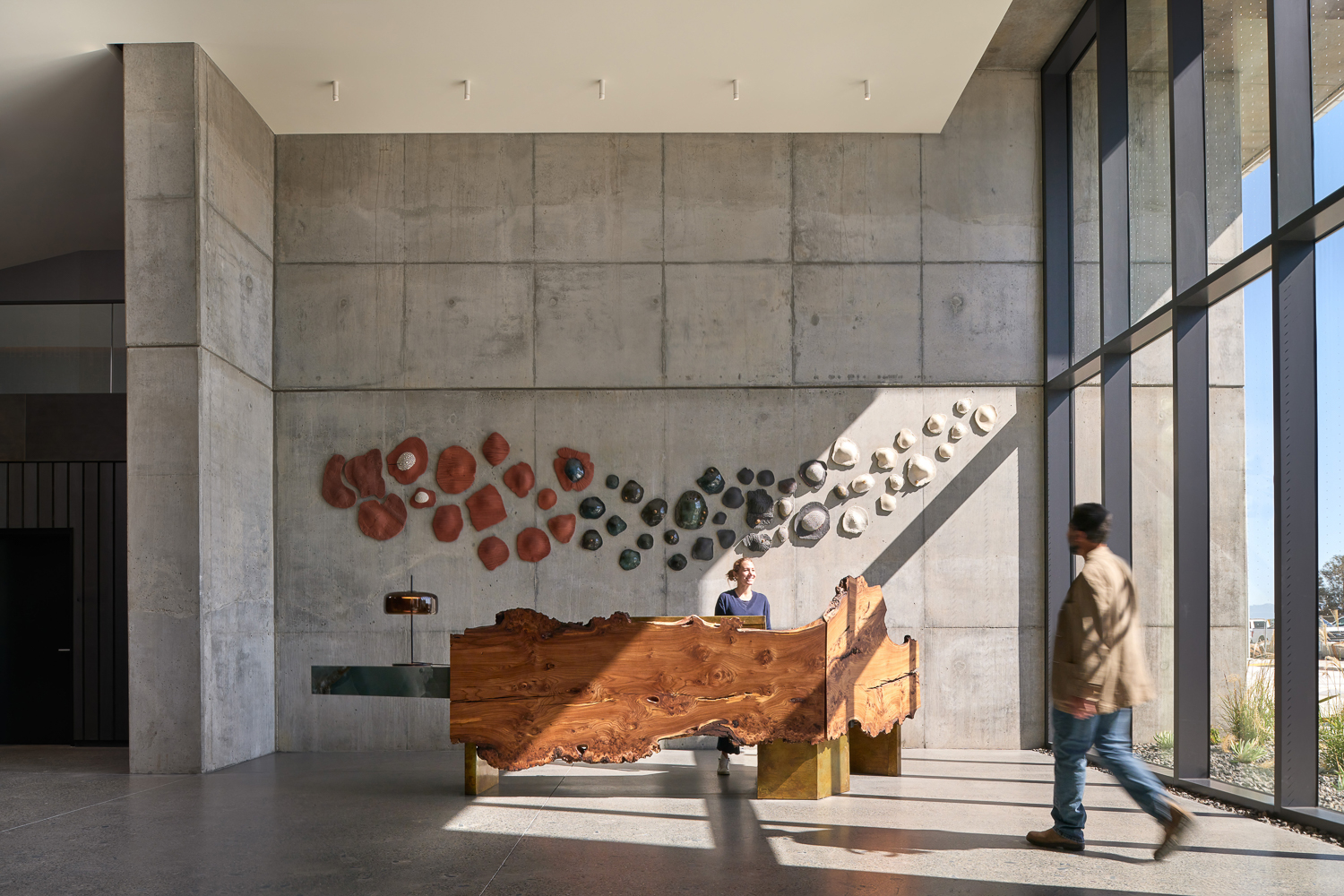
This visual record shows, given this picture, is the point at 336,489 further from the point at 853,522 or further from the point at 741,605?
the point at 853,522

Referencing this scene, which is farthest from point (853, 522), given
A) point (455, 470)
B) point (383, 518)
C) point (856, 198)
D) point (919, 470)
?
point (383, 518)

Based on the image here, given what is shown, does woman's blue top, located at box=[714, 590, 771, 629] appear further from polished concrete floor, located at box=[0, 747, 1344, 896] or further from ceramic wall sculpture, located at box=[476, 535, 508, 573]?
ceramic wall sculpture, located at box=[476, 535, 508, 573]

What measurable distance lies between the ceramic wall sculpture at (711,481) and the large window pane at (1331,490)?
12.5 feet

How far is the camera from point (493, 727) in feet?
16.6

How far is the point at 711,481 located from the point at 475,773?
9.37 ft

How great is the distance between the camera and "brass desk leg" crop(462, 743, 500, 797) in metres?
5.28

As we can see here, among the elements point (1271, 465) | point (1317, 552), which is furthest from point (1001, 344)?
point (1317, 552)

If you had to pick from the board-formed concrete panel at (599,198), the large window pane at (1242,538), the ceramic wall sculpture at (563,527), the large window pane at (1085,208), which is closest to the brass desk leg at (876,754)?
the large window pane at (1242,538)

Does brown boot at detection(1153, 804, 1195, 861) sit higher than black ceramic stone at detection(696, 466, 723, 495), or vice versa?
black ceramic stone at detection(696, 466, 723, 495)

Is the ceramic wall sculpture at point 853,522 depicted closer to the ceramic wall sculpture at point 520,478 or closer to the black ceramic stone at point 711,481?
the black ceramic stone at point 711,481

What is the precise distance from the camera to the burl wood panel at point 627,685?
499 cm

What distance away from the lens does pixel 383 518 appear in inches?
296

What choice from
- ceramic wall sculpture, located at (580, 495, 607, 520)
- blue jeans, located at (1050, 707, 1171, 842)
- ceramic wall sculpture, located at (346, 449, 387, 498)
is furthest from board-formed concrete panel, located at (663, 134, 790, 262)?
blue jeans, located at (1050, 707, 1171, 842)

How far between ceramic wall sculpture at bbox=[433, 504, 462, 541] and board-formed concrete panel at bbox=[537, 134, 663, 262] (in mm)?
1938
